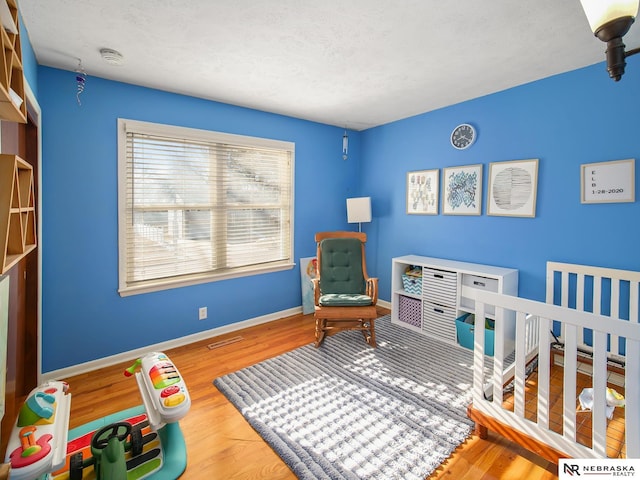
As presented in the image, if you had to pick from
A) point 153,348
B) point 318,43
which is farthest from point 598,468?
point 153,348

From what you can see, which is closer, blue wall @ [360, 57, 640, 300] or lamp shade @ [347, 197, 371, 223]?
blue wall @ [360, 57, 640, 300]

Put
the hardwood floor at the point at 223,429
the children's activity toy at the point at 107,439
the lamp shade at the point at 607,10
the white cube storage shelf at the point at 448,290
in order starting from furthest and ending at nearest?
the white cube storage shelf at the point at 448,290 < the hardwood floor at the point at 223,429 < the children's activity toy at the point at 107,439 < the lamp shade at the point at 607,10

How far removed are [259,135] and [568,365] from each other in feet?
10.6

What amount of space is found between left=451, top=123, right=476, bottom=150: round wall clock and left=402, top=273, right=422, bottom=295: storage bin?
1.45m

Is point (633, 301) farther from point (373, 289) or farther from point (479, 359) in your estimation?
point (373, 289)

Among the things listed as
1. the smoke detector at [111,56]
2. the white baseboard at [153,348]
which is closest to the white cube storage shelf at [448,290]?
the white baseboard at [153,348]

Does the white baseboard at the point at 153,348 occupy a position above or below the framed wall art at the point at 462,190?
below

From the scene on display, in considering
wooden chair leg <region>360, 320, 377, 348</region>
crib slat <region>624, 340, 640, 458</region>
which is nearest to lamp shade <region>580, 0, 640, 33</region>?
crib slat <region>624, 340, 640, 458</region>

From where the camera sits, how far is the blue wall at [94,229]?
2424 mm

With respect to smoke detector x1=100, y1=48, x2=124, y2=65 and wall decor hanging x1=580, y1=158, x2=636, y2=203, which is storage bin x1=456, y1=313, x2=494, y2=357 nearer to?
wall decor hanging x1=580, y1=158, x2=636, y2=203

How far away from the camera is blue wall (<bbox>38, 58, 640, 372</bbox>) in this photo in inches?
94.2

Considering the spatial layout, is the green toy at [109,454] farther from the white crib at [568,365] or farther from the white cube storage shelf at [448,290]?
the white cube storage shelf at [448,290]

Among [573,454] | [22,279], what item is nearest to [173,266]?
[22,279]

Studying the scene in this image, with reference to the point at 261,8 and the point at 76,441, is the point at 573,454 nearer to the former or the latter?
the point at 76,441
